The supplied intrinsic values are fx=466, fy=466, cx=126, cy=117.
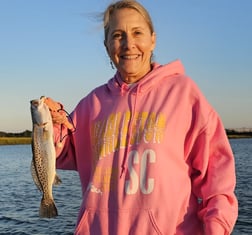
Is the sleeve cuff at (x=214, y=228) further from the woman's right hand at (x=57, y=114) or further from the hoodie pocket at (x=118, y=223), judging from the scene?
the woman's right hand at (x=57, y=114)

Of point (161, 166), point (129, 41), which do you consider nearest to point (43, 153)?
point (161, 166)

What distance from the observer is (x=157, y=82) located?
352 centimetres

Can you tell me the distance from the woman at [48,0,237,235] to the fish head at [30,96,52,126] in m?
A: 0.15

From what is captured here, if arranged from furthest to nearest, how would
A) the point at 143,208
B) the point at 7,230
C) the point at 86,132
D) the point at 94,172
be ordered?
the point at 7,230
the point at 86,132
the point at 94,172
the point at 143,208

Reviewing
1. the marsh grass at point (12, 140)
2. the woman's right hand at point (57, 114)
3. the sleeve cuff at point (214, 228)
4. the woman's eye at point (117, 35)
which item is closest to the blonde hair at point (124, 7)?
the woman's eye at point (117, 35)

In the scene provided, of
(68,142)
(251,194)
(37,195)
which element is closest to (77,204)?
(37,195)

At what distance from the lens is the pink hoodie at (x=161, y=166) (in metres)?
3.19

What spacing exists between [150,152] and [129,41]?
0.83 m

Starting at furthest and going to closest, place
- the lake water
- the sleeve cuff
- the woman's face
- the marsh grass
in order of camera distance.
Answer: the marsh grass, the lake water, the woman's face, the sleeve cuff

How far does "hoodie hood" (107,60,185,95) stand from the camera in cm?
350

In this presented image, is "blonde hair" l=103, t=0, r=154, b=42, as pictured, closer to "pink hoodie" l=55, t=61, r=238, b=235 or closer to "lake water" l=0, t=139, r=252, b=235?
"pink hoodie" l=55, t=61, r=238, b=235

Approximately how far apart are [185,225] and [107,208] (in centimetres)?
56

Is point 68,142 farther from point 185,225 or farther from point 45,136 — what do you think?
point 185,225

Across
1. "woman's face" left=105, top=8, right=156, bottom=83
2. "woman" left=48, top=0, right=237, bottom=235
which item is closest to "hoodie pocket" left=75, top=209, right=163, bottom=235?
"woman" left=48, top=0, right=237, bottom=235
